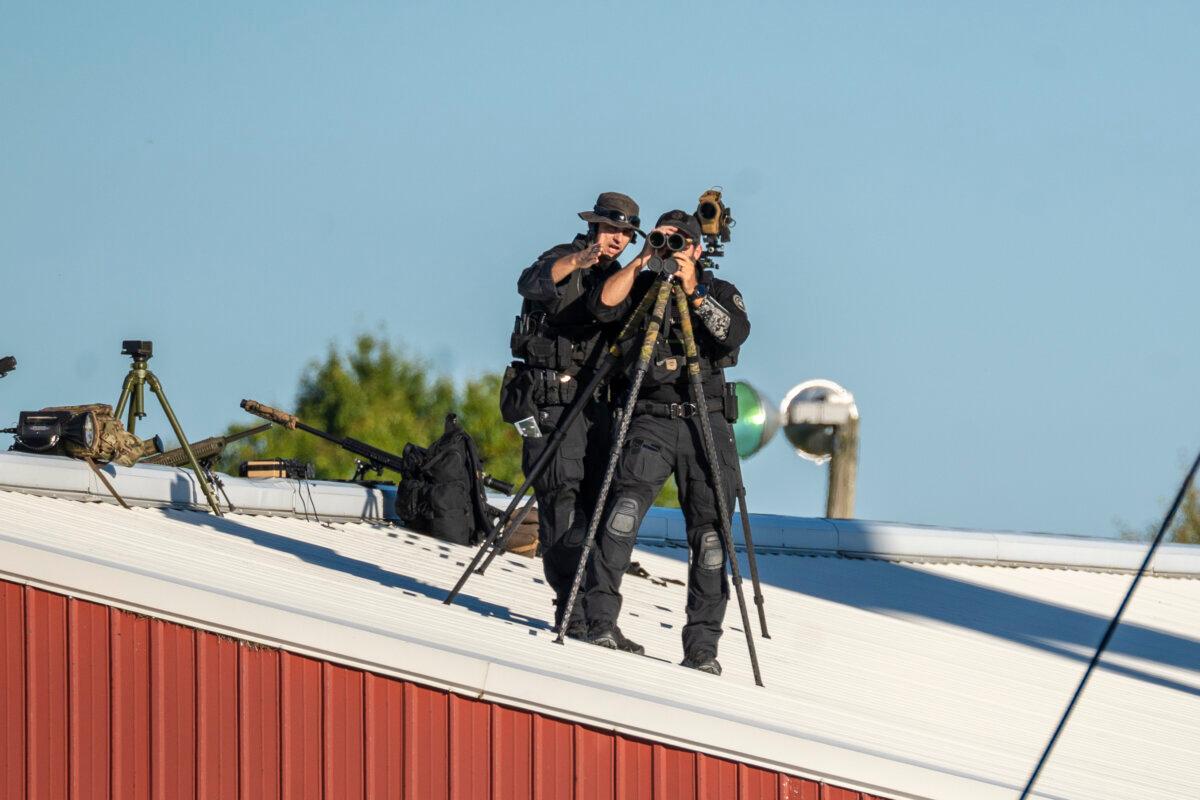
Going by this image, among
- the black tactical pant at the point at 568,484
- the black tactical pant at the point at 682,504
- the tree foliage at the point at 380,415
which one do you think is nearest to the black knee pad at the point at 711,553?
the black tactical pant at the point at 682,504

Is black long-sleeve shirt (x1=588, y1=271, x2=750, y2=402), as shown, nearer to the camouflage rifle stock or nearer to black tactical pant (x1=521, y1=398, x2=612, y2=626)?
black tactical pant (x1=521, y1=398, x2=612, y2=626)

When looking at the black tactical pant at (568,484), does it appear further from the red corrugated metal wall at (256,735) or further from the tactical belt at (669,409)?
the red corrugated metal wall at (256,735)

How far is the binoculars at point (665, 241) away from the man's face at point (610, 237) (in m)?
0.35

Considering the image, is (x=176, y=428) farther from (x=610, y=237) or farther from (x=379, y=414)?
(x=379, y=414)

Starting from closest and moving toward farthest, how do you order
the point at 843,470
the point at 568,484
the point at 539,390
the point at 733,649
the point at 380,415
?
Answer: the point at 568,484
the point at 539,390
the point at 733,649
the point at 843,470
the point at 380,415

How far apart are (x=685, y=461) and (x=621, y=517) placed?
43 cm

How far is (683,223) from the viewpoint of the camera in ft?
30.7

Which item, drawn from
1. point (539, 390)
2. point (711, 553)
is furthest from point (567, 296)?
point (711, 553)

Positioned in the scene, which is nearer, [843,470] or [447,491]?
[447,491]

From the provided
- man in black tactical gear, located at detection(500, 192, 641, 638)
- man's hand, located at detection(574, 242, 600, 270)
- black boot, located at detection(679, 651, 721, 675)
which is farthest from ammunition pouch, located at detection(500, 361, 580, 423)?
black boot, located at detection(679, 651, 721, 675)

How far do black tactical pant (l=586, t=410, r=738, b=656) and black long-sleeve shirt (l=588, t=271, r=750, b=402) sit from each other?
0.16 meters

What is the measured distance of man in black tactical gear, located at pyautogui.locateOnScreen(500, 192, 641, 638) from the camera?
9.84 meters

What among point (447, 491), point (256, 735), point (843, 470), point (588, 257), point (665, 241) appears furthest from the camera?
point (843, 470)

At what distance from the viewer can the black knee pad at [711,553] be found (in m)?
9.53
